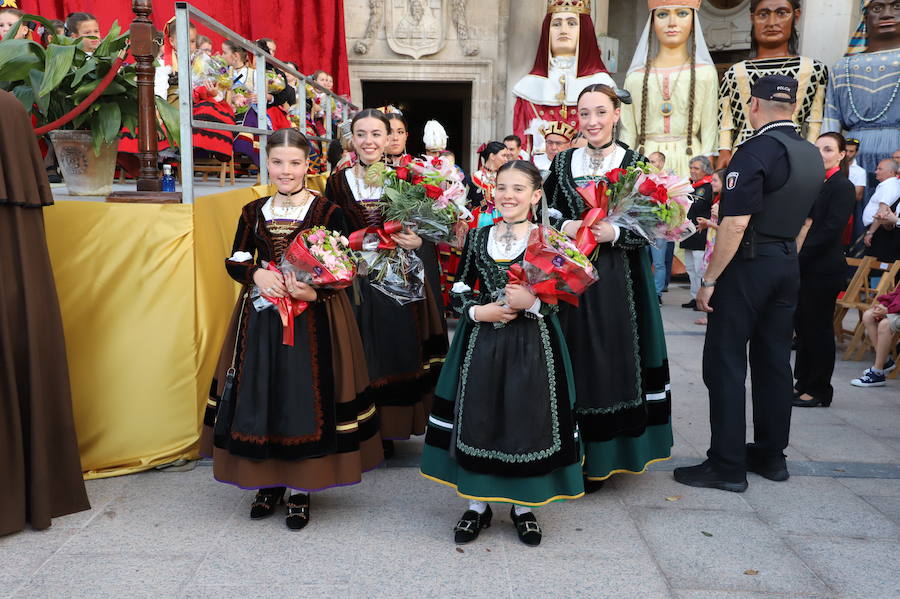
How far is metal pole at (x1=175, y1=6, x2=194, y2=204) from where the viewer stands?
343cm

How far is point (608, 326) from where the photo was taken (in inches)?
130

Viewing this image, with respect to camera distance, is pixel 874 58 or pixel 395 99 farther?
pixel 395 99

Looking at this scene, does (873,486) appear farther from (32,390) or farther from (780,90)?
(32,390)

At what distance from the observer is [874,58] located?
861 cm

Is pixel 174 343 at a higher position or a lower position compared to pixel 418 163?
lower

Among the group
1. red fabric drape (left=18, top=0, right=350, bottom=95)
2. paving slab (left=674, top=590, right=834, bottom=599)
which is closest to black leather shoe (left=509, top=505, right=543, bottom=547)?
paving slab (left=674, top=590, right=834, bottom=599)

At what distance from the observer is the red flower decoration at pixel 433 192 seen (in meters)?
3.25

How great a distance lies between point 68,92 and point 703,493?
3540 millimetres

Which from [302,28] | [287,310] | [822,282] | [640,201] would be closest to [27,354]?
[287,310]

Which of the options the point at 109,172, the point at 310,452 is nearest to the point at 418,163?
the point at 310,452

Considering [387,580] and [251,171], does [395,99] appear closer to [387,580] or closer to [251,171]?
[251,171]

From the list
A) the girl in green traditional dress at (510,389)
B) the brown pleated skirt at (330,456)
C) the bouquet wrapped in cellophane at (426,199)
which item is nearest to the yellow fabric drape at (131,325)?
the brown pleated skirt at (330,456)

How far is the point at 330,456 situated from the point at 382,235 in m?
0.95

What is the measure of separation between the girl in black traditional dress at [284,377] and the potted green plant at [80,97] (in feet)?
3.49
